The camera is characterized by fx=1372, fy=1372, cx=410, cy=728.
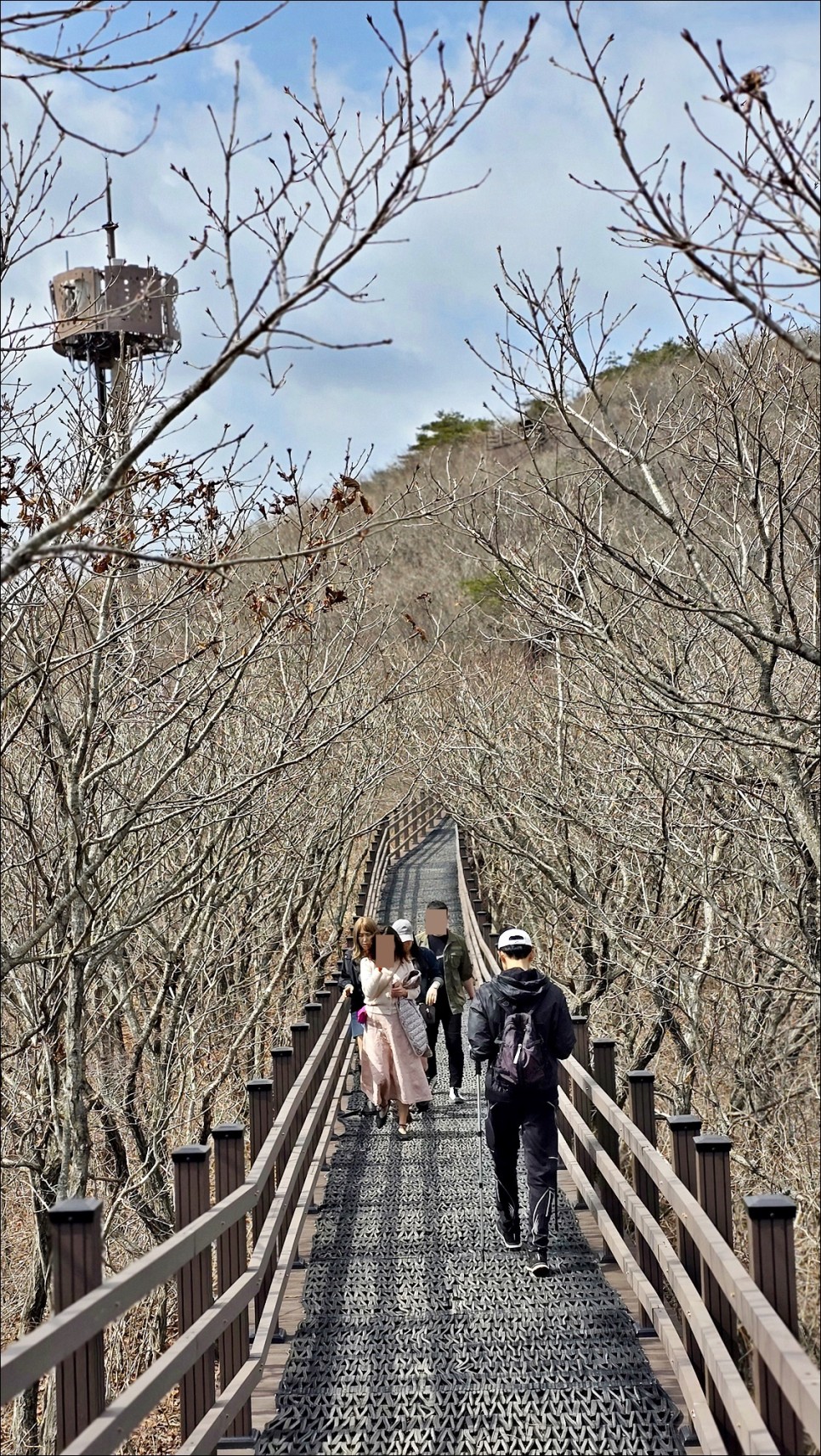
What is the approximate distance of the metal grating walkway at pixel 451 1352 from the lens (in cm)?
446

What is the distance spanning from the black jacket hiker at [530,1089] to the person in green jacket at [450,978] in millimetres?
4306

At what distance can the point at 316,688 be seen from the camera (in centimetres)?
887

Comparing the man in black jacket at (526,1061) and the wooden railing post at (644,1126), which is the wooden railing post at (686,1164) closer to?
the wooden railing post at (644,1126)

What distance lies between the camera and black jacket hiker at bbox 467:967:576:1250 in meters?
6.40

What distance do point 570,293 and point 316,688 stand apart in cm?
345

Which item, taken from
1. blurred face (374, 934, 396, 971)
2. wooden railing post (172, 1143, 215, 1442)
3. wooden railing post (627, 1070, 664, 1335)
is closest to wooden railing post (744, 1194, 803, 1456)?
wooden railing post (172, 1143, 215, 1442)

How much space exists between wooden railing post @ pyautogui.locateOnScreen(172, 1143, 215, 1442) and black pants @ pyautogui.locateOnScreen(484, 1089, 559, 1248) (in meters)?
2.21

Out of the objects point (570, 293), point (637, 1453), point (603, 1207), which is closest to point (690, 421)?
point (570, 293)

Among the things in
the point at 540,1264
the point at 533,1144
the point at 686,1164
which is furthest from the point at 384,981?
the point at 686,1164

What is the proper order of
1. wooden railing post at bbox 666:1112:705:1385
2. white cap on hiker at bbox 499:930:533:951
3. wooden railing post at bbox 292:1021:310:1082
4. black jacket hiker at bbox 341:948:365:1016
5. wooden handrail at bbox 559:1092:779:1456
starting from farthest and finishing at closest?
black jacket hiker at bbox 341:948:365:1016
wooden railing post at bbox 292:1021:310:1082
white cap on hiker at bbox 499:930:533:951
wooden railing post at bbox 666:1112:705:1385
wooden handrail at bbox 559:1092:779:1456

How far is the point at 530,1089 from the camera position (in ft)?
21.1

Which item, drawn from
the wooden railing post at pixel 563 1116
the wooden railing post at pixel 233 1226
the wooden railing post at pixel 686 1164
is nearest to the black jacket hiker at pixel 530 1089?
the wooden railing post at pixel 686 1164

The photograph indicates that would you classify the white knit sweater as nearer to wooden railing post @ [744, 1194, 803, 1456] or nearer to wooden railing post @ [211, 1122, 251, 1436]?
wooden railing post @ [211, 1122, 251, 1436]

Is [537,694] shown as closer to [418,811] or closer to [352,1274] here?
[352,1274]
